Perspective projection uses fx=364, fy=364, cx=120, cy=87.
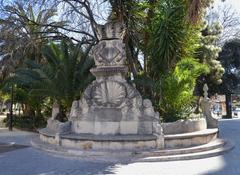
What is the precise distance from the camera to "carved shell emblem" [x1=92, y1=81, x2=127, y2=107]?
12258 mm

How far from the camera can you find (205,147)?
1125 cm

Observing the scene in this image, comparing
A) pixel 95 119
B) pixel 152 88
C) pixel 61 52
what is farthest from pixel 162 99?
pixel 61 52

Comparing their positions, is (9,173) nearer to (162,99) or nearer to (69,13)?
(162,99)

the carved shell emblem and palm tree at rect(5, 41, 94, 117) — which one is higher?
palm tree at rect(5, 41, 94, 117)

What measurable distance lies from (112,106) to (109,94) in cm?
44

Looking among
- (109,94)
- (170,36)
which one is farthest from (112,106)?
(170,36)

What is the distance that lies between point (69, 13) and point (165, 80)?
766 centimetres

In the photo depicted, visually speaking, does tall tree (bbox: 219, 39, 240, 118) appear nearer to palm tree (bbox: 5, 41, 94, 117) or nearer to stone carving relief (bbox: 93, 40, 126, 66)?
palm tree (bbox: 5, 41, 94, 117)

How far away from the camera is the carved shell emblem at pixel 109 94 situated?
Result: 1226cm

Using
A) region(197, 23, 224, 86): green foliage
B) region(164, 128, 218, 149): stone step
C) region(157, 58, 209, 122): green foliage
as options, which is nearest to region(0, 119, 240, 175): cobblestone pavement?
region(164, 128, 218, 149): stone step

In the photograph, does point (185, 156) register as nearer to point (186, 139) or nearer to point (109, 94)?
point (186, 139)

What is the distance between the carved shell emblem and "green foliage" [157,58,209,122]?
2281 millimetres

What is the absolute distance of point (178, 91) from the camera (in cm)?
1395

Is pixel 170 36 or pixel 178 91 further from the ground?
pixel 170 36
